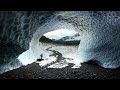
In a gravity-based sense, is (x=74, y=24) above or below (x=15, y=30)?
above

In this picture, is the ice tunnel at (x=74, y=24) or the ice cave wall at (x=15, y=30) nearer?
the ice cave wall at (x=15, y=30)

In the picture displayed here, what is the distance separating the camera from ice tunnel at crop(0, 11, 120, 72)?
5035 millimetres

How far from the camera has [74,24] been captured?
8.27 m

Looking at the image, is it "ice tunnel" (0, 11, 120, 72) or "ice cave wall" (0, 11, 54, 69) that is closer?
"ice cave wall" (0, 11, 54, 69)

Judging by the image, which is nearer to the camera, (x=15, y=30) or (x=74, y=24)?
(x=15, y=30)

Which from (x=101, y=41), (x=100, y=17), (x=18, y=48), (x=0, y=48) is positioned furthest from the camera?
(x=101, y=41)

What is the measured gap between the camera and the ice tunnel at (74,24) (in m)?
5.04
